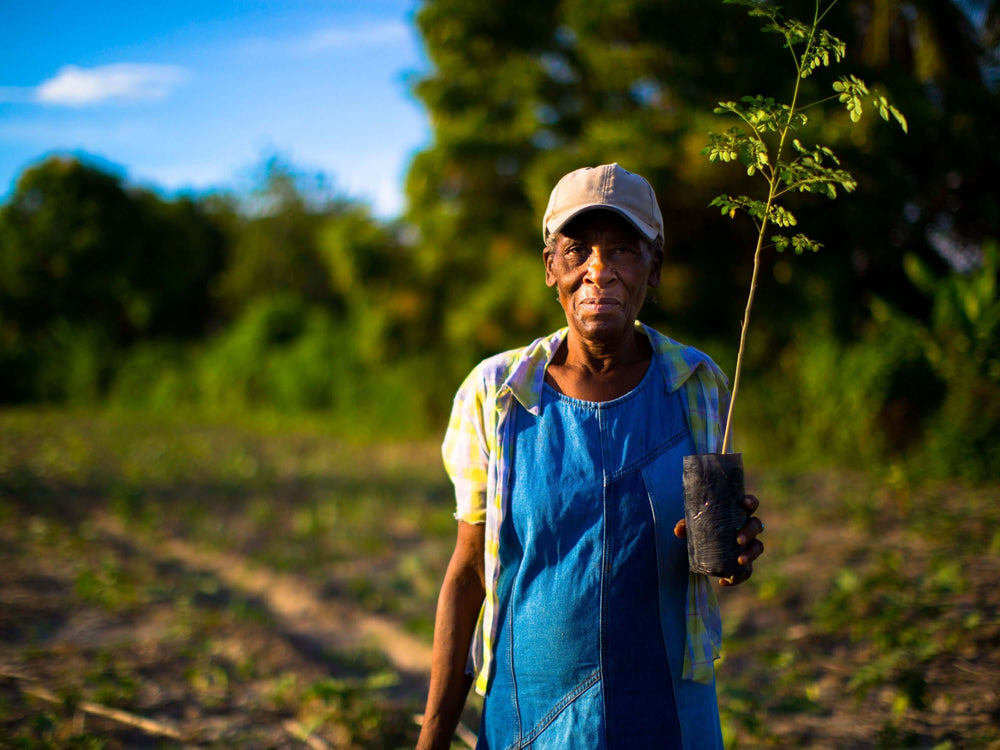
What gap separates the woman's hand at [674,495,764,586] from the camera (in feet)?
5.47

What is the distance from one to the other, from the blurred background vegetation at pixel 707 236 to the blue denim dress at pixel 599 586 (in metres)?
4.03

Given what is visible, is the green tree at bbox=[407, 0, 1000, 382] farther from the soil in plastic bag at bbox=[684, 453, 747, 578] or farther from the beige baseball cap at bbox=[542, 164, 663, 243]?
the soil in plastic bag at bbox=[684, 453, 747, 578]

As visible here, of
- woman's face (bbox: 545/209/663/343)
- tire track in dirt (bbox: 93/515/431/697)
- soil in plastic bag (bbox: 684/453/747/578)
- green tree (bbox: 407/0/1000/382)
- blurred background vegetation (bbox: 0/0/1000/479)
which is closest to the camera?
soil in plastic bag (bbox: 684/453/747/578)

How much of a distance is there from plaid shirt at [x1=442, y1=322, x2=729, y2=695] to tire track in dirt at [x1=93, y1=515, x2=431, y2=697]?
266 cm

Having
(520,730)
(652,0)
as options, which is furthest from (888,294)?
(520,730)

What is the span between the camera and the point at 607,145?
8.88 meters

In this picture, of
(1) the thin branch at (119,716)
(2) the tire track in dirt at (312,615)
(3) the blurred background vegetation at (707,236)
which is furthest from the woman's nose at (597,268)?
(3) the blurred background vegetation at (707,236)

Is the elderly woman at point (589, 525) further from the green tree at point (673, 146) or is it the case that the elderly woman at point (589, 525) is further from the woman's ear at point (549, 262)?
the green tree at point (673, 146)

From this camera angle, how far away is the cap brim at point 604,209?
1.72 meters

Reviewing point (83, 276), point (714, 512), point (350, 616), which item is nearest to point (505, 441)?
point (714, 512)

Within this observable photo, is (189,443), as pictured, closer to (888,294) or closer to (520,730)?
(888,294)

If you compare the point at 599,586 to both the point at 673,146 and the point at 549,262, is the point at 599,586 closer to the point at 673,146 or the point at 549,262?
the point at 549,262

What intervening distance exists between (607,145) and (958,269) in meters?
3.79

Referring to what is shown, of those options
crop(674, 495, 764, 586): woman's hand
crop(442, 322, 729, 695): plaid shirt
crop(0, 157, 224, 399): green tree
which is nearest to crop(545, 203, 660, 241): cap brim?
crop(442, 322, 729, 695): plaid shirt
